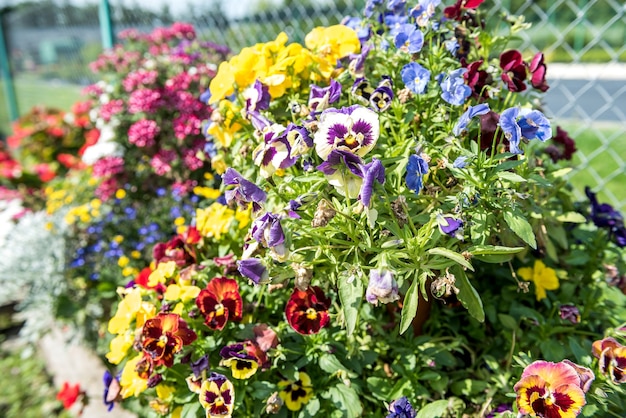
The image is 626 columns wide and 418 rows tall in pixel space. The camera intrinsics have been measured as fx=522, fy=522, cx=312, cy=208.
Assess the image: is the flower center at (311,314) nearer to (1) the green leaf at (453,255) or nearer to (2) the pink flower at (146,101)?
(1) the green leaf at (453,255)

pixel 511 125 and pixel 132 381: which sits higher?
pixel 511 125

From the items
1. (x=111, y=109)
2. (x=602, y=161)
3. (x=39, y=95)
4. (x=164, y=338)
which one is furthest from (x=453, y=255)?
(x=39, y=95)

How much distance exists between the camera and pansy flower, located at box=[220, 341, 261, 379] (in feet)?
4.10

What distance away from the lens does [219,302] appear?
4.48ft

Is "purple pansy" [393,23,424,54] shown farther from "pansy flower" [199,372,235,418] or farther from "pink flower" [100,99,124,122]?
"pink flower" [100,99,124,122]

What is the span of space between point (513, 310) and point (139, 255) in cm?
165

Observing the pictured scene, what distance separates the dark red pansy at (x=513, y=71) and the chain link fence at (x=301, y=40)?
0.22 meters

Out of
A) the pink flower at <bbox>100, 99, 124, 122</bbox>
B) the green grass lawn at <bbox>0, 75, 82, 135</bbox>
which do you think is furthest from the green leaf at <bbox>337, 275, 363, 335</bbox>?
the green grass lawn at <bbox>0, 75, 82, 135</bbox>

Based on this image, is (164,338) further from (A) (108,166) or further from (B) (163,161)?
(A) (108,166)

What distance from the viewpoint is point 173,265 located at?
1.51 m

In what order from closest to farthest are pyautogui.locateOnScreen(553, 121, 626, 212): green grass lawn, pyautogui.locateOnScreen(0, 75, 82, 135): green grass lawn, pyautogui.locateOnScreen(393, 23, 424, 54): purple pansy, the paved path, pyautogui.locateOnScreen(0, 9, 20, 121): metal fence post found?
pyautogui.locateOnScreen(393, 23, 424, 54): purple pansy
the paved path
pyautogui.locateOnScreen(553, 121, 626, 212): green grass lawn
pyautogui.locateOnScreen(0, 75, 82, 135): green grass lawn
pyautogui.locateOnScreen(0, 9, 20, 121): metal fence post

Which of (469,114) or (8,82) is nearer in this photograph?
(469,114)

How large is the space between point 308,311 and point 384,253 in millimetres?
329

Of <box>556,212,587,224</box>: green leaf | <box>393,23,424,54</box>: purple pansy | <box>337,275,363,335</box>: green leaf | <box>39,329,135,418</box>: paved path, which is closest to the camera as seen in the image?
<box>337,275,363,335</box>: green leaf
